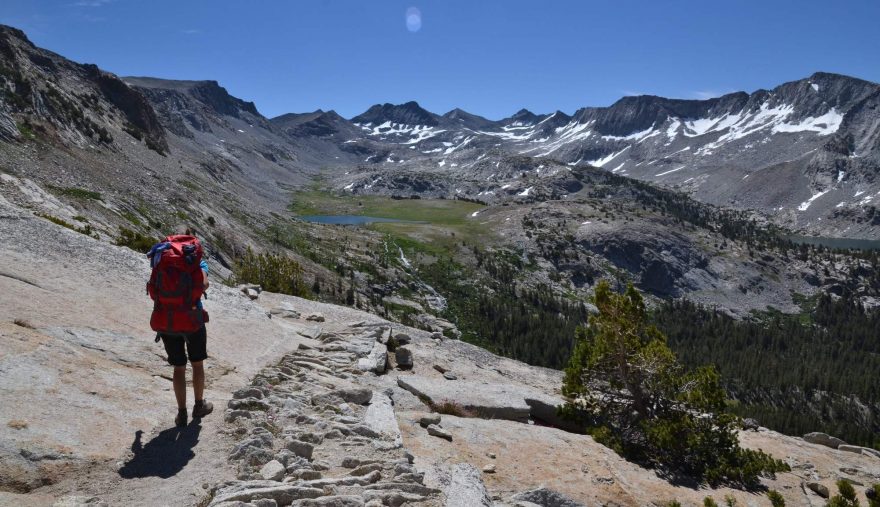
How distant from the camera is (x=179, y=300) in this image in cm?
1014

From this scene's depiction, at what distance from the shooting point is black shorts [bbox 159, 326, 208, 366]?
10.4 m

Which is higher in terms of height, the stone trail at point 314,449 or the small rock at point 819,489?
the stone trail at point 314,449

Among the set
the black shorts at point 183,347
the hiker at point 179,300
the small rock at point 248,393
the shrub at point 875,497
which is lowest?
the small rock at point 248,393

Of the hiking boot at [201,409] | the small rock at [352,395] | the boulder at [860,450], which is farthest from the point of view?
the boulder at [860,450]

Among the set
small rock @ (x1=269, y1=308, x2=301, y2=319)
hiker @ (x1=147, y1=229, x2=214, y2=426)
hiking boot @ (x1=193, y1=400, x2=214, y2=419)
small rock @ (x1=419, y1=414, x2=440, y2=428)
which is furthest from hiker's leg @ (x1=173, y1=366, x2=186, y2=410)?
small rock @ (x1=269, y1=308, x2=301, y2=319)

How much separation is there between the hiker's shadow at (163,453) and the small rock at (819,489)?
2074 centimetres

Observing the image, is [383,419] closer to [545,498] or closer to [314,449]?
[314,449]

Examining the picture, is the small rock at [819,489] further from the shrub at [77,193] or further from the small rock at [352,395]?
the shrub at [77,193]

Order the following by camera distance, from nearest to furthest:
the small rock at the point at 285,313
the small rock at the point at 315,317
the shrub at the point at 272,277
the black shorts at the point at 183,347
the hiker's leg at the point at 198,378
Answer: the black shorts at the point at 183,347 < the hiker's leg at the point at 198,378 < the small rock at the point at 285,313 < the small rock at the point at 315,317 < the shrub at the point at 272,277

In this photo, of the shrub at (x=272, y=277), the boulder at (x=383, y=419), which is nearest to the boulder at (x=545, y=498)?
the boulder at (x=383, y=419)

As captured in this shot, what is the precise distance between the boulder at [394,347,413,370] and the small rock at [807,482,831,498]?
15.7 m

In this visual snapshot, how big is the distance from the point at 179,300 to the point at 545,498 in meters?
8.84

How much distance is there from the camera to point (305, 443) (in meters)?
10.3

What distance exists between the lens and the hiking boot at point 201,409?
11.0m
